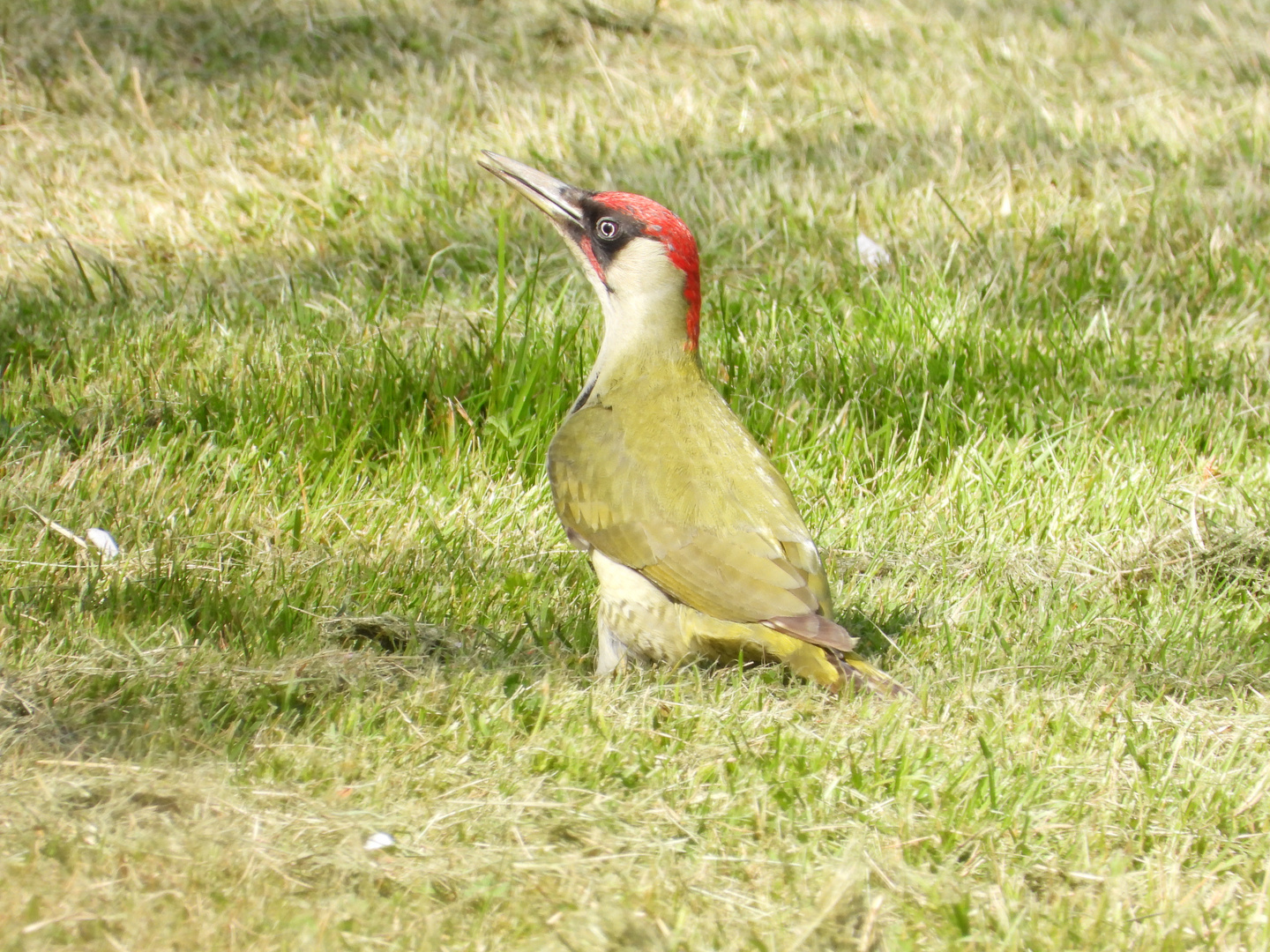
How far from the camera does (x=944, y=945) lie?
6.89 feet

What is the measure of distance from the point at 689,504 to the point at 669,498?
5 cm

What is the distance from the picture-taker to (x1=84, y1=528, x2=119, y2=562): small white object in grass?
127 inches

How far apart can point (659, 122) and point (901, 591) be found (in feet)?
9.56

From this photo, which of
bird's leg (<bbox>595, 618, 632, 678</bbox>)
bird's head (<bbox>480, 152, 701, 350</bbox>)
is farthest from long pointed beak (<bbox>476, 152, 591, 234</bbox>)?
bird's leg (<bbox>595, 618, 632, 678</bbox>)

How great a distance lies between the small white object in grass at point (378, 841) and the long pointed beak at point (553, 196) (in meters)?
1.84

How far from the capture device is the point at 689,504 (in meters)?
3.08

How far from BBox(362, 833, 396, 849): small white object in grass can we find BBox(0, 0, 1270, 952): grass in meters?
0.02

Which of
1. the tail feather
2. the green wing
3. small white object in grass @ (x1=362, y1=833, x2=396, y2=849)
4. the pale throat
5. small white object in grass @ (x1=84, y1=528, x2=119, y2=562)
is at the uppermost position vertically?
the pale throat

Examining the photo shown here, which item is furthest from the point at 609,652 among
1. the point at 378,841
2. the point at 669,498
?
the point at 378,841

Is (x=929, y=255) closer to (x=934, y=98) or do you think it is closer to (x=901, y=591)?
(x=934, y=98)

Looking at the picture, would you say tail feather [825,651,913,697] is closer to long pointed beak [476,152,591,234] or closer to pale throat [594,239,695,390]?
pale throat [594,239,695,390]

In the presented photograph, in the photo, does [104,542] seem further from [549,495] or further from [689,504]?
[689,504]

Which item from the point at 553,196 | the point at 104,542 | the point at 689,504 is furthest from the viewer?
the point at 553,196

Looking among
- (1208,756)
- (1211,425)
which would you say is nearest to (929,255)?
(1211,425)
